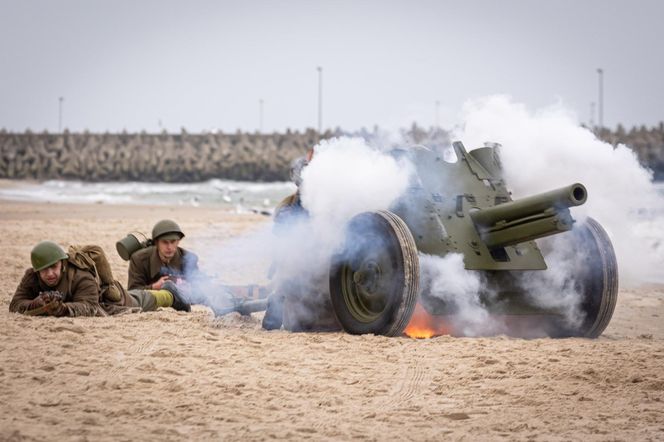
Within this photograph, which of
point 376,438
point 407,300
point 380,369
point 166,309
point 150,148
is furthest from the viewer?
point 150,148

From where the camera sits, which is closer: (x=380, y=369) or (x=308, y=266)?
(x=380, y=369)

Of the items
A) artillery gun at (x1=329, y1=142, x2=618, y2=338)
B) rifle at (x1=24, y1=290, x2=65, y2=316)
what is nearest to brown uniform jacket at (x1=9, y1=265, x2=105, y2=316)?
rifle at (x1=24, y1=290, x2=65, y2=316)

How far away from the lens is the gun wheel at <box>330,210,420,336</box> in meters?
9.02

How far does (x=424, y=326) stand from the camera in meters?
9.88

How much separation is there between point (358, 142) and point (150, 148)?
1786 inches

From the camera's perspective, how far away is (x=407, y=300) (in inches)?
355

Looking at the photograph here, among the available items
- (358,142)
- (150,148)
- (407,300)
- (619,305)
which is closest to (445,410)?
(407,300)

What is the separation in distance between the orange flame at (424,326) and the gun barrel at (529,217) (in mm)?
827

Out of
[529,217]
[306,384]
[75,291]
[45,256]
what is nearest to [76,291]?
[75,291]

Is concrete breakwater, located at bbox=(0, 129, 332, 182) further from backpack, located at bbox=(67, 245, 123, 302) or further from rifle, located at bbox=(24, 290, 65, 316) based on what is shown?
rifle, located at bbox=(24, 290, 65, 316)

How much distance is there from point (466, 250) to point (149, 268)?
12.1ft

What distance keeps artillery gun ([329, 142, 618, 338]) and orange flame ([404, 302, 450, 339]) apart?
0.21m

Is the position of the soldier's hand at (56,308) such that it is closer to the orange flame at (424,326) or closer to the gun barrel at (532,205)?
the orange flame at (424,326)

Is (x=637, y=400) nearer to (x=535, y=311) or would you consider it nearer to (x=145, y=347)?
(x=535, y=311)
